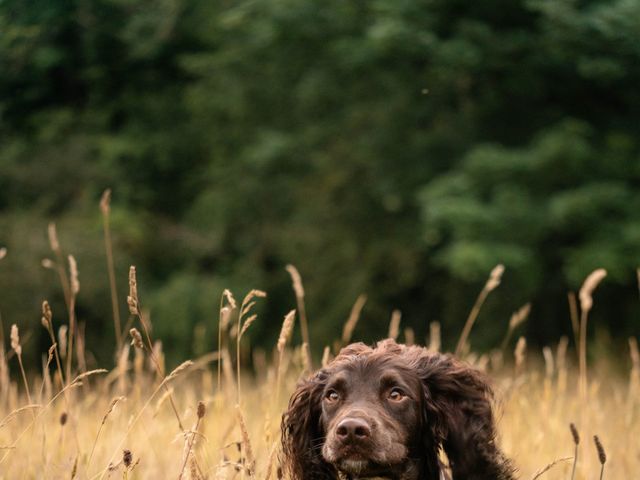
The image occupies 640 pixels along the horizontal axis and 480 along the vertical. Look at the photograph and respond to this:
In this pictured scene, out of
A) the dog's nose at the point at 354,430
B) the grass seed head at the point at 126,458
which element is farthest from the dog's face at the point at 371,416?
the grass seed head at the point at 126,458

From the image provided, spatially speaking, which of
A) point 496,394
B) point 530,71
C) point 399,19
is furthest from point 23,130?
point 496,394

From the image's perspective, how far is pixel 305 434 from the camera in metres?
→ 3.69

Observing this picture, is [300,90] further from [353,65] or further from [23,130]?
[23,130]

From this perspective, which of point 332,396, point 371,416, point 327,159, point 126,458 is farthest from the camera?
point 327,159

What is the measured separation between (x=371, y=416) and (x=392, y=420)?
16cm

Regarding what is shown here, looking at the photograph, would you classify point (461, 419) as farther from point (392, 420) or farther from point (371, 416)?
Result: point (371, 416)

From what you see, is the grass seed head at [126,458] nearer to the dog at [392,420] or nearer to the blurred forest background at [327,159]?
the dog at [392,420]

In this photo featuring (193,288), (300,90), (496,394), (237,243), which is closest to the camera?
(496,394)

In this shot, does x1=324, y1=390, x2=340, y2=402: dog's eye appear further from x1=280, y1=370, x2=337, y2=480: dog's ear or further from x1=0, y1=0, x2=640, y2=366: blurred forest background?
x1=0, y1=0, x2=640, y2=366: blurred forest background

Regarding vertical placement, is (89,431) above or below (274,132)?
above

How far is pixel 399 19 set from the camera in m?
9.53

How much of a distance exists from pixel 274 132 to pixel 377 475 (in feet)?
31.1

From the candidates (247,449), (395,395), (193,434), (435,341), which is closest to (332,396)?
(395,395)

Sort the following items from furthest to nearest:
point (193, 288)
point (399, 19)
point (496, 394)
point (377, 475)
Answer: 1. point (193, 288)
2. point (399, 19)
3. point (496, 394)
4. point (377, 475)
